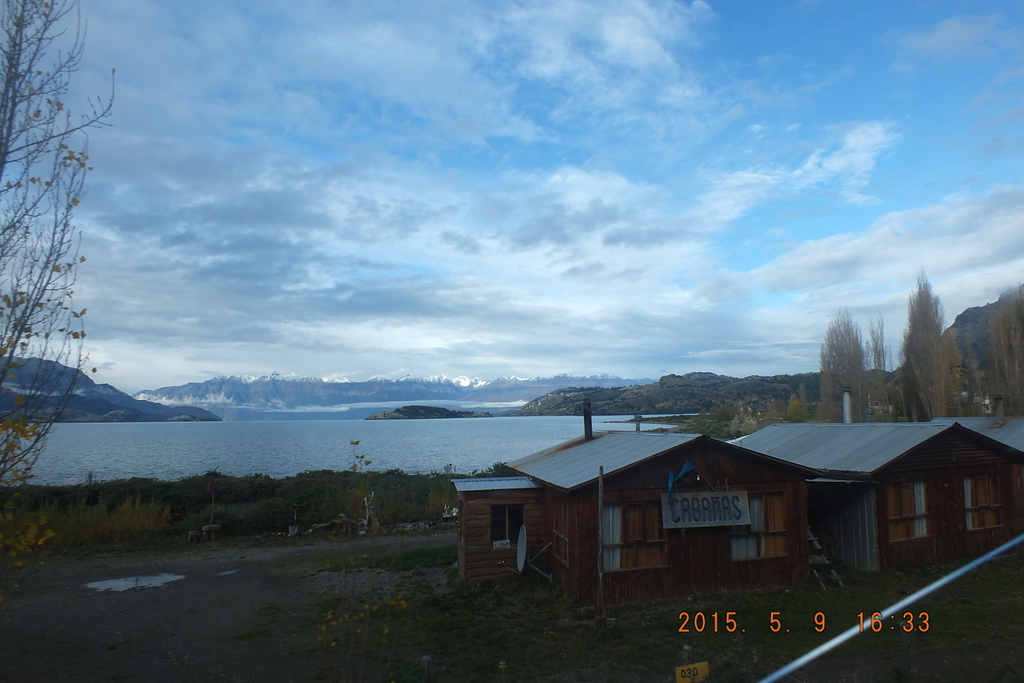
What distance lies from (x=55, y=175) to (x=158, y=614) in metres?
11.2

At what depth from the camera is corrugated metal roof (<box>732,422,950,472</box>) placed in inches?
631

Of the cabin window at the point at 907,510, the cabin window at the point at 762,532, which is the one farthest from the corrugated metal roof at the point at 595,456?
the cabin window at the point at 907,510

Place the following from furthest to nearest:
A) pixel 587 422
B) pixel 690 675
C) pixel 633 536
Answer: pixel 587 422
pixel 633 536
pixel 690 675

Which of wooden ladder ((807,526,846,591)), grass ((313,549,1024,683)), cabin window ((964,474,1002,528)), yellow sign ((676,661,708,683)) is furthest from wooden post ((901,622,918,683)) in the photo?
cabin window ((964,474,1002,528))

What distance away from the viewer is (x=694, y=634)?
1112 centimetres

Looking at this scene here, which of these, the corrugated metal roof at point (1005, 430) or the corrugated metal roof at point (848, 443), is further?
the corrugated metal roof at point (1005, 430)

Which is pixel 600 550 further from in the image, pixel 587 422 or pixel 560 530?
pixel 587 422

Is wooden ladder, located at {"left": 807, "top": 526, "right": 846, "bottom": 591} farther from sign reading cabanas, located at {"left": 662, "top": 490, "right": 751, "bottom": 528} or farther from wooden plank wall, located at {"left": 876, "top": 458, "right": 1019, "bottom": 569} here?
sign reading cabanas, located at {"left": 662, "top": 490, "right": 751, "bottom": 528}

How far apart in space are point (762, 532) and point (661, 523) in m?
2.74

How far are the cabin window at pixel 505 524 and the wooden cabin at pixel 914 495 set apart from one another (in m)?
7.86

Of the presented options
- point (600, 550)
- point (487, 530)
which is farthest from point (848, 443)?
point (487, 530)

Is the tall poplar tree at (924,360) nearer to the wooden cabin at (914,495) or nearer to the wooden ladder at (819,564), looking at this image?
the wooden cabin at (914,495)
